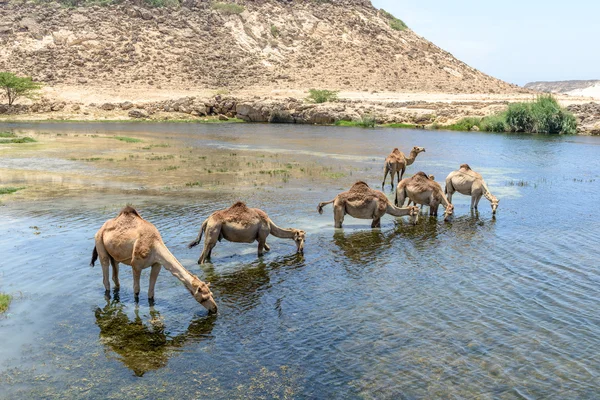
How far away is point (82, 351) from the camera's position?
28.9ft

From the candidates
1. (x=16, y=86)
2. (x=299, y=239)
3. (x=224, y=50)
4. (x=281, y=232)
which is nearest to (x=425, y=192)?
(x=299, y=239)

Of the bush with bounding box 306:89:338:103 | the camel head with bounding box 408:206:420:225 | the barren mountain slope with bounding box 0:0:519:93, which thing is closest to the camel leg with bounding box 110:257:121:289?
the camel head with bounding box 408:206:420:225

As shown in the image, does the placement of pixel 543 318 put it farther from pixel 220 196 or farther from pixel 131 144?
pixel 131 144

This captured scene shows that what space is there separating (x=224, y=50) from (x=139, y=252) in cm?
7782

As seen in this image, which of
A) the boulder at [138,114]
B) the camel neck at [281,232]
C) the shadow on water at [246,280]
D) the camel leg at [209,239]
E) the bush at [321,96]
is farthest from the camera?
the bush at [321,96]

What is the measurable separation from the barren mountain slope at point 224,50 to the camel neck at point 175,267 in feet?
222

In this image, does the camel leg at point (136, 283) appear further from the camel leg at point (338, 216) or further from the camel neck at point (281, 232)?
the camel leg at point (338, 216)

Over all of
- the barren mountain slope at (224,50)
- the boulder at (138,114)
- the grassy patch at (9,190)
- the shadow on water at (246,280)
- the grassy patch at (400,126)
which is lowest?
the shadow on water at (246,280)

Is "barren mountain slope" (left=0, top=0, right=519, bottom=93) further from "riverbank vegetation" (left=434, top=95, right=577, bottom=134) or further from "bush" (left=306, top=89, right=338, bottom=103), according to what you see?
"riverbank vegetation" (left=434, top=95, right=577, bottom=134)

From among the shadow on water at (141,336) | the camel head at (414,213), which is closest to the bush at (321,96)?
the camel head at (414,213)

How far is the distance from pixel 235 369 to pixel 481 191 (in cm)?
1266

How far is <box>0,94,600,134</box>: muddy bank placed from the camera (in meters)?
63.5

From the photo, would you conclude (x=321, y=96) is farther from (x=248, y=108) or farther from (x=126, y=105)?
(x=126, y=105)

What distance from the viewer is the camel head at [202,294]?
10016 mm
